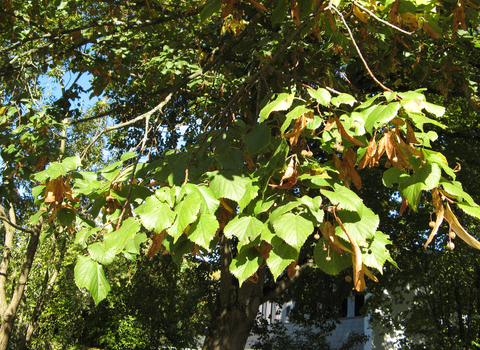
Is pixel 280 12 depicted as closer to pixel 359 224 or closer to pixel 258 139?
pixel 258 139

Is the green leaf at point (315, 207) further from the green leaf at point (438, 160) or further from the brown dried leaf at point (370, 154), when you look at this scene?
the green leaf at point (438, 160)

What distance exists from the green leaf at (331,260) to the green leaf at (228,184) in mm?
422

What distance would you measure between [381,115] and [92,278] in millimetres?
1304

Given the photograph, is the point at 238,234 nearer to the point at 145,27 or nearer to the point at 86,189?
the point at 86,189

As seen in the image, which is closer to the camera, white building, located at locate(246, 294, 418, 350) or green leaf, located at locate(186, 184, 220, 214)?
green leaf, located at locate(186, 184, 220, 214)

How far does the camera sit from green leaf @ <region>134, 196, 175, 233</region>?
4.70ft

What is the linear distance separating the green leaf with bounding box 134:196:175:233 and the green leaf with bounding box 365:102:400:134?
848mm

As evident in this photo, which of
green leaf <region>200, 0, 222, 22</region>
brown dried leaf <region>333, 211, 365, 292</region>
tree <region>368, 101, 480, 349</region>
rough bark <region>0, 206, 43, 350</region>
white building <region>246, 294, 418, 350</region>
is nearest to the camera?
brown dried leaf <region>333, 211, 365, 292</region>

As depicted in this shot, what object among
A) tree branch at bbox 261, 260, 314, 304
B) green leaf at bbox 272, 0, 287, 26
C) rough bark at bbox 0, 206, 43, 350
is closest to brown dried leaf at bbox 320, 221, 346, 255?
green leaf at bbox 272, 0, 287, 26

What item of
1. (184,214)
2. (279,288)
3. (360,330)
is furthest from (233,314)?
(360,330)

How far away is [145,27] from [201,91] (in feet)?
3.80

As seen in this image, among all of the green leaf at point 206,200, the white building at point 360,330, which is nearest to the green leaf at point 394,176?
the green leaf at point 206,200

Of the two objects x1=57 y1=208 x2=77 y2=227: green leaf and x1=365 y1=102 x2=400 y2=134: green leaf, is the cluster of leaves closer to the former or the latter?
x1=365 y1=102 x2=400 y2=134: green leaf

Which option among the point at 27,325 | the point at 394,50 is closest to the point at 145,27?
the point at 394,50
